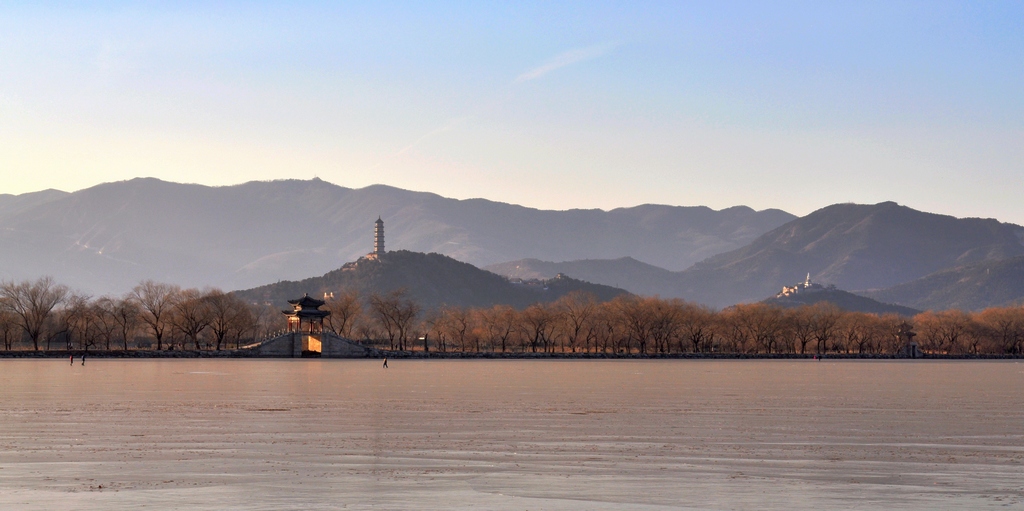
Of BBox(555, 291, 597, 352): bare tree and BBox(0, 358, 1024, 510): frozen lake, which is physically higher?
BBox(555, 291, 597, 352): bare tree

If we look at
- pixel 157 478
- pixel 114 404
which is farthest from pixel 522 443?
pixel 114 404

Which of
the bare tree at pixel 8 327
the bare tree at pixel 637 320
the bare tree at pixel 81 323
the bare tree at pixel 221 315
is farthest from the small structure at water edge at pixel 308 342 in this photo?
the bare tree at pixel 637 320

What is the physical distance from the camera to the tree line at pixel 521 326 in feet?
397

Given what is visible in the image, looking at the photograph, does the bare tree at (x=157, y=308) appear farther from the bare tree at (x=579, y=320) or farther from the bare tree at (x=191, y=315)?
the bare tree at (x=579, y=320)

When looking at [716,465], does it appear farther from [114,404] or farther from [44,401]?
[44,401]

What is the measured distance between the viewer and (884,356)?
142500 millimetres

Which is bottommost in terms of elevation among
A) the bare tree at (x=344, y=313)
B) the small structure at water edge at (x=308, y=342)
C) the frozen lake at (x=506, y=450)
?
the frozen lake at (x=506, y=450)

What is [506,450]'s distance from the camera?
86.9 ft

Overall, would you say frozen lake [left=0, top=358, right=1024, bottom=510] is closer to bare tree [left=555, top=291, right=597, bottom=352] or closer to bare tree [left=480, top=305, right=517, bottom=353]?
bare tree [left=555, top=291, right=597, bottom=352]

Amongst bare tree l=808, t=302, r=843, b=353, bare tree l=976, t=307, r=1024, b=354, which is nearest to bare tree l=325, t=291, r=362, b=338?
bare tree l=808, t=302, r=843, b=353

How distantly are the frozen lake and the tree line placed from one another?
7640 cm

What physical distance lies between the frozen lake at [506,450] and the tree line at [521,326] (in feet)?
251

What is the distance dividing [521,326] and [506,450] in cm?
11323

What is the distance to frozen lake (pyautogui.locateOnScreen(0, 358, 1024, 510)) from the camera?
1980 cm
